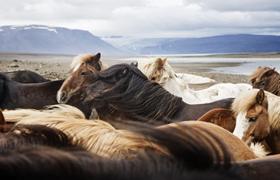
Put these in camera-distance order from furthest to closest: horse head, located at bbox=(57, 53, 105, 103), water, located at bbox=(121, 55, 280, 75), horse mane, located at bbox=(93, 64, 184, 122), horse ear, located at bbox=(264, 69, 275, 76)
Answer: water, located at bbox=(121, 55, 280, 75)
horse ear, located at bbox=(264, 69, 275, 76)
horse head, located at bbox=(57, 53, 105, 103)
horse mane, located at bbox=(93, 64, 184, 122)

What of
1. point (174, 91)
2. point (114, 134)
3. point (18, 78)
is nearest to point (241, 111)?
point (174, 91)

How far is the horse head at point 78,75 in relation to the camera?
5.31 m

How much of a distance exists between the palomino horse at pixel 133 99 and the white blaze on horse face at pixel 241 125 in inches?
32.3

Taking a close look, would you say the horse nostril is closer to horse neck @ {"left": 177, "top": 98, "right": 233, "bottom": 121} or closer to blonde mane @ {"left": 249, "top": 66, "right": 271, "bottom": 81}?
horse neck @ {"left": 177, "top": 98, "right": 233, "bottom": 121}

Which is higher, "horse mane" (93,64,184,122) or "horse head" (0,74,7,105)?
"horse mane" (93,64,184,122)

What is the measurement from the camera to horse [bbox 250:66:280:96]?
24.2 feet

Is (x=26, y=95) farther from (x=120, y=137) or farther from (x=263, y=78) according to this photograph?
(x=120, y=137)

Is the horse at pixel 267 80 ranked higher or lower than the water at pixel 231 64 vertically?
higher

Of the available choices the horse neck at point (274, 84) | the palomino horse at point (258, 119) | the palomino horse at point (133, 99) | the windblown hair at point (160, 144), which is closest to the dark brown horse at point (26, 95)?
the palomino horse at point (133, 99)

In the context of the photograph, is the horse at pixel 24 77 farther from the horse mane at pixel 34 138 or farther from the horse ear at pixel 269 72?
the horse mane at pixel 34 138

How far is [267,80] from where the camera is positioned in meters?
7.45

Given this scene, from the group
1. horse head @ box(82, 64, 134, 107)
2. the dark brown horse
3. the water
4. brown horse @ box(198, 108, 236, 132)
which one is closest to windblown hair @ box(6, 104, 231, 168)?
brown horse @ box(198, 108, 236, 132)

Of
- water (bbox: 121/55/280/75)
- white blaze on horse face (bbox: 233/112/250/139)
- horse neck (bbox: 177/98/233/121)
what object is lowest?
water (bbox: 121/55/280/75)

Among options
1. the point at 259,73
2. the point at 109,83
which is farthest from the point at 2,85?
the point at 259,73
